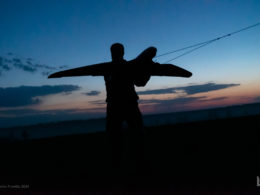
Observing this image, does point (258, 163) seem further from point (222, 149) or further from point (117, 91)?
point (117, 91)

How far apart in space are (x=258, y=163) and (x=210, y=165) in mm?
838

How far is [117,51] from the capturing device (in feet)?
13.1

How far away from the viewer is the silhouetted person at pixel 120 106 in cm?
391

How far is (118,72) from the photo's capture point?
3.98 metres

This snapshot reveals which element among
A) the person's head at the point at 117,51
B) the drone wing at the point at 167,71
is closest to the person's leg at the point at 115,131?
the person's head at the point at 117,51

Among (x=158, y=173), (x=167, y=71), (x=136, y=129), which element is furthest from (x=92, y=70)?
(x=158, y=173)

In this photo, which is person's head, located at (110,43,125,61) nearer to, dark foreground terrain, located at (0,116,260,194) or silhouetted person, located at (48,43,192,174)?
silhouetted person, located at (48,43,192,174)

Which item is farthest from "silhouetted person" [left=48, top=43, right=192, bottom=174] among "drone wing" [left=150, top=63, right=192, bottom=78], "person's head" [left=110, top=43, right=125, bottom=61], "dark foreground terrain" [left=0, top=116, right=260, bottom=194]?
"dark foreground terrain" [left=0, top=116, right=260, bottom=194]

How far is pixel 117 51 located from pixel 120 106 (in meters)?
0.96

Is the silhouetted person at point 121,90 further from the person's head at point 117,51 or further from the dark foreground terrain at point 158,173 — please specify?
the dark foreground terrain at point 158,173

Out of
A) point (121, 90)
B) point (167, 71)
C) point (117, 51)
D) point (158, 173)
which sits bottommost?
point (158, 173)

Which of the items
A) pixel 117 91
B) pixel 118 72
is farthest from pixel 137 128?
pixel 118 72

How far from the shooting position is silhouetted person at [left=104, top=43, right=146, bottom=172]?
391 centimetres

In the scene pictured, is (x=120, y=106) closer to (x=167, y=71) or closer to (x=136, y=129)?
(x=136, y=129)
